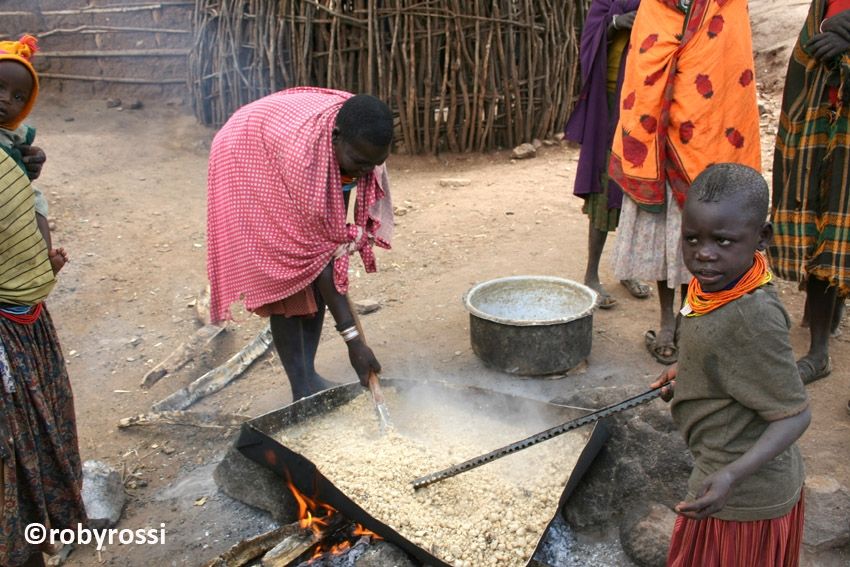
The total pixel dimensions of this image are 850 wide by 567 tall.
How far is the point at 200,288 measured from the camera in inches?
181

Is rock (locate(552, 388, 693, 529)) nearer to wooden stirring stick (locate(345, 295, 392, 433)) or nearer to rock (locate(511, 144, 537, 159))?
wooden stirring stick (locate(345, 295, 392, 433))

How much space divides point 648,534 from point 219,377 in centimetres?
218

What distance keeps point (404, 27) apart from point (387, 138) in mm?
4513

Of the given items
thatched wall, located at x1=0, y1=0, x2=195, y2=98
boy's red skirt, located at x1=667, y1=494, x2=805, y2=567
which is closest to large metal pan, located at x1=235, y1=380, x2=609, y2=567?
boy's red skirt, located at x1=667, y1=494, x2=805, y2=567

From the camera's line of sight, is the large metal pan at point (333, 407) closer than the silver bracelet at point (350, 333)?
Yes

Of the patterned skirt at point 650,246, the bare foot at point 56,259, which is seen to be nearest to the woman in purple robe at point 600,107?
the patterned skirt at point 650,246

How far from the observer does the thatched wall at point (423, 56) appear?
642cm

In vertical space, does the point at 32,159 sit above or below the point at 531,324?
above

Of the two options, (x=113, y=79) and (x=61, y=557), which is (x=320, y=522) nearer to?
(x=61, y=557)

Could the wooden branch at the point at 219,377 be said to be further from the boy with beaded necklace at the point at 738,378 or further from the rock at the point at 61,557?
the boy with beaded necklace at the point at 738,378

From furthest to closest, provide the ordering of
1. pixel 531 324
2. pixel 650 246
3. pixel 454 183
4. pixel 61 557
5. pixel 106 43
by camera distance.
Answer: pixel 106 43, pixel 454 183, pixel 650 246, pixel 531 324, pixel 61 557

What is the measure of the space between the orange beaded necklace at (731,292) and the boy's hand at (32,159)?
1894 millimetres

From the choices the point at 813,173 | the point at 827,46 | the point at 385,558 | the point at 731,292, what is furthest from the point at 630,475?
the point at 827,46

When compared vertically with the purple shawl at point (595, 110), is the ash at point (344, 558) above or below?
below
